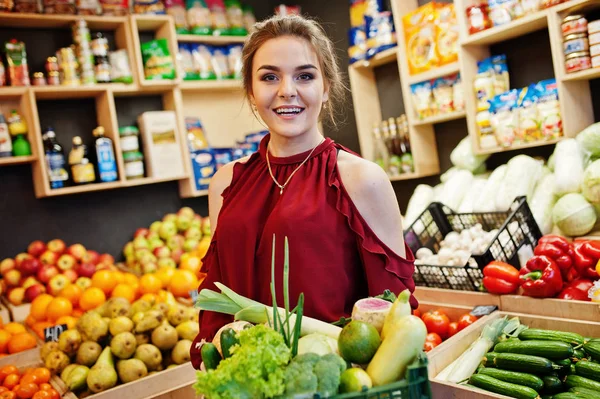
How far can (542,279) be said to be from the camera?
7.02 ft

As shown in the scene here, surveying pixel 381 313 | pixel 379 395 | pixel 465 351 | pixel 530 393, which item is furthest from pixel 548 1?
pixel 379 395

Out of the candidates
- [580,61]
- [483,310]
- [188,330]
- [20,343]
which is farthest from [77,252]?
[580,61]

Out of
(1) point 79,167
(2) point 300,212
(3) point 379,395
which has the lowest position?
(3) point 379,395

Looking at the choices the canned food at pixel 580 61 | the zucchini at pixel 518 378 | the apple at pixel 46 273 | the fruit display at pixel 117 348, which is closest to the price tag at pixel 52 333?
the fruit display at pixel 117 348

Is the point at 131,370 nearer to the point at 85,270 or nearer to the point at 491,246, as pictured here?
the point at 85,270

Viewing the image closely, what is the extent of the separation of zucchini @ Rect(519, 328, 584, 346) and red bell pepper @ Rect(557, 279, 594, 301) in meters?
0.35

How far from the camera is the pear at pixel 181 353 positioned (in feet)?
7.21

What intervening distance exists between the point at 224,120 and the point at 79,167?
1.30 meters

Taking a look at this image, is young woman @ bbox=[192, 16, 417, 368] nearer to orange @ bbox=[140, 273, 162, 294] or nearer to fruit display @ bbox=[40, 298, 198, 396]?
fruit display @ bbox=[40, 298, 198, 396]

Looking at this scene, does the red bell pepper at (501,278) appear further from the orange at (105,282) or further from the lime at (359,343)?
the orange at (105,282)

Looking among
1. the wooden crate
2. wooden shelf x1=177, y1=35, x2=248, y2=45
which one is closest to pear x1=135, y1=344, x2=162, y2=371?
the wooden crate

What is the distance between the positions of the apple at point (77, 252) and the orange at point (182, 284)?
84 centimetres

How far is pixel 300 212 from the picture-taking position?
1384mm

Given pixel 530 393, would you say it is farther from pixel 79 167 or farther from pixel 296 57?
pixel 79 167
